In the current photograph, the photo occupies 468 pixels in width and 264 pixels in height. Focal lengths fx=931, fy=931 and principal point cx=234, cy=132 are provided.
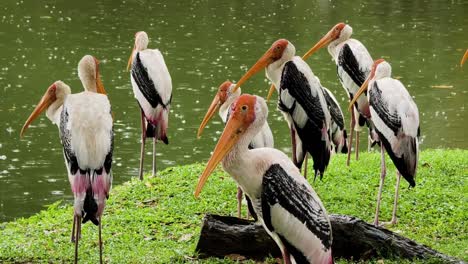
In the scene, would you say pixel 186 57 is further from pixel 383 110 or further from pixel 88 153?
pixel 88 153

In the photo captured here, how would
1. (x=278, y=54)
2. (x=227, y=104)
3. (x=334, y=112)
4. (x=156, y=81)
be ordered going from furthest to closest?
(x=156, y=81) < (x=334, y=112) < (x=227, y=104) < (x=278, y=54)

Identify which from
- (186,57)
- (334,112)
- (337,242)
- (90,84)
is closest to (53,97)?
(90,84)

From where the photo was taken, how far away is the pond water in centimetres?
1170

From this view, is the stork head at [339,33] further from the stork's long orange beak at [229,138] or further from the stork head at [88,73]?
the stork's long orange beak at [229,138]

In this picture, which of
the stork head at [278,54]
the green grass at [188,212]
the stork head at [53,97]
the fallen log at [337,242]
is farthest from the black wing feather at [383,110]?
the stork head at [53,97]

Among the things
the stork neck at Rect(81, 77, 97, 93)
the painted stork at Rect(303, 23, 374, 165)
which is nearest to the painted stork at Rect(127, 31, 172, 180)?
the painted stork at Rect(303, 23, 374, 165)

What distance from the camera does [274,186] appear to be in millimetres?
5258

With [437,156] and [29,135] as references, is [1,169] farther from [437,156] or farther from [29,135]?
[437,156]

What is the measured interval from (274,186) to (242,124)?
0.39 metres

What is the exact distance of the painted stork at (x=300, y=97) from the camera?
296 inches

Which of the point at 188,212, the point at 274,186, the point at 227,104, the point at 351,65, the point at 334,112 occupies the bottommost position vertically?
the point at 188,212

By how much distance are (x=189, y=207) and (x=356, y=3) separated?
19.7m

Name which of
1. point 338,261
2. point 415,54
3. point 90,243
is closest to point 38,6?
point 415,54

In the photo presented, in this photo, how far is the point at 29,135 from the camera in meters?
12.4
